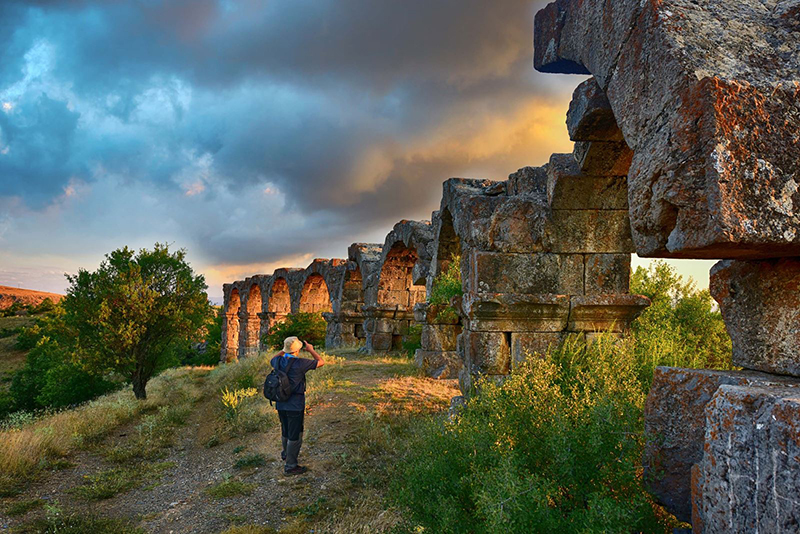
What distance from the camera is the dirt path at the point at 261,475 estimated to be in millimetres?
4188

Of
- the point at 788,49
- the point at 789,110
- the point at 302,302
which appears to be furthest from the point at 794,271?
the point at 302,302

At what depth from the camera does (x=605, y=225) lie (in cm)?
493

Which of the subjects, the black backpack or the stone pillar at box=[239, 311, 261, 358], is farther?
the stone pillar at box=[239, 311, 261, 358]

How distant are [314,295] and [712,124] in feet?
61.9

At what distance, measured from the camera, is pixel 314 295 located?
65.2ft

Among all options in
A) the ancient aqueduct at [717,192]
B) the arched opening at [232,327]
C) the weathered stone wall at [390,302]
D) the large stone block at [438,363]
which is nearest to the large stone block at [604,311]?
the ancient aqueduct at [717,192]

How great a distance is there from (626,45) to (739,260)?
1.27 m

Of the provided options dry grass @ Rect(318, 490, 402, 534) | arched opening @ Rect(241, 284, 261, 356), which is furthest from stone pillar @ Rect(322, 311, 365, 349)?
dry grass @ Rect(318, 490, 402, 534)

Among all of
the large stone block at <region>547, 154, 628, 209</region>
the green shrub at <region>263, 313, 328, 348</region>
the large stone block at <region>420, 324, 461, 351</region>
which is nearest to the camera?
the large stone block at <region>547, 154, 628, 209</region>

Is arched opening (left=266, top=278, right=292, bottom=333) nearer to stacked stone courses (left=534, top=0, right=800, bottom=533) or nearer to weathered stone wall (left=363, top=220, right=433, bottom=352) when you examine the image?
weathered stone wall (left=363, top=220, right=433, bottom=352)

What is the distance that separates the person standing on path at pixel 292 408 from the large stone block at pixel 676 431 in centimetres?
376

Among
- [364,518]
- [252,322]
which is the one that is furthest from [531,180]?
[252,322]

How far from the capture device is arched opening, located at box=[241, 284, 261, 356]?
2502 cm

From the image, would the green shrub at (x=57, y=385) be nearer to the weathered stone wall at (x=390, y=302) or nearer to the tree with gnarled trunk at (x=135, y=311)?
the tree with gnarled trunk at (x=135, y=311)
